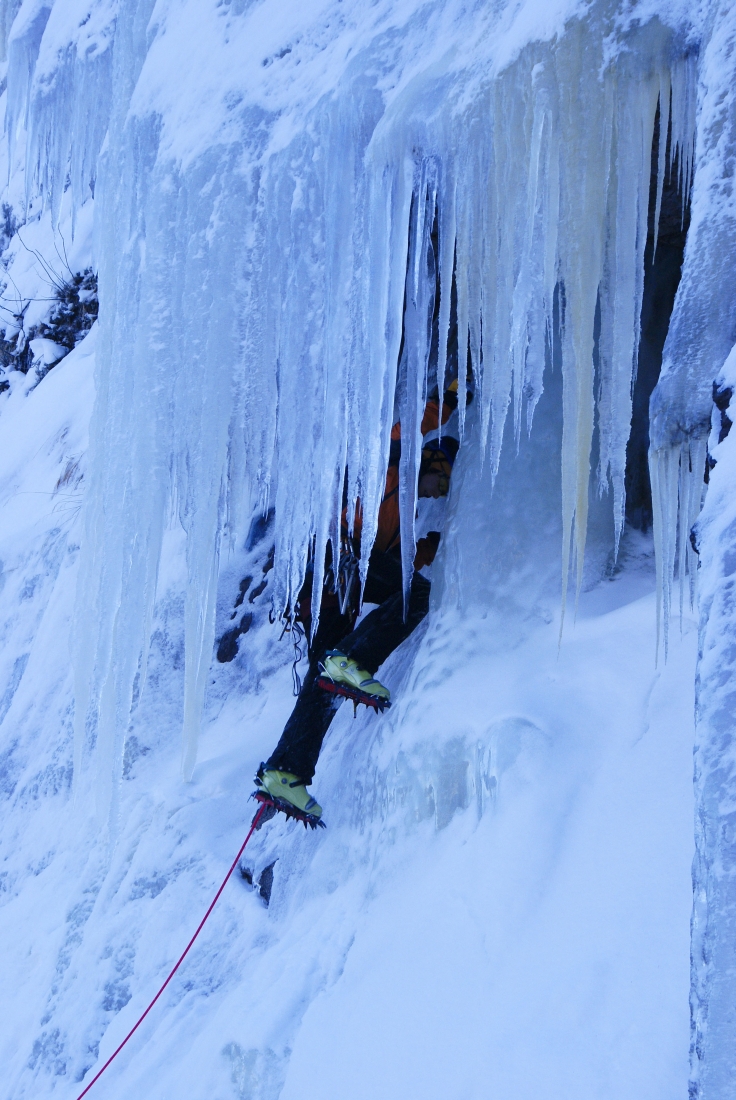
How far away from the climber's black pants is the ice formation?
158mm

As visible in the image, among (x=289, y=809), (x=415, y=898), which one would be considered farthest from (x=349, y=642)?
(x=415, y=898)

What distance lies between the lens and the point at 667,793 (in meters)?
2.21

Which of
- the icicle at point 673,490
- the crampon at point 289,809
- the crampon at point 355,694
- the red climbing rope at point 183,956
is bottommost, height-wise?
the red climbing rope at point 183,956

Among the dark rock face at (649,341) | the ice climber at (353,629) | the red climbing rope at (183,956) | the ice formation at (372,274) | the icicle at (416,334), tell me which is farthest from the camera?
the dark rock face at (649,341)

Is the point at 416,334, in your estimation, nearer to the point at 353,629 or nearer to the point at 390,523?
the point at 390,523

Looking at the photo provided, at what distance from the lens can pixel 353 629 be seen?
3.53 meters

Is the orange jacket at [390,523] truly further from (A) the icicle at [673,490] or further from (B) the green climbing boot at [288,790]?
(A) the icicle at [673,490]

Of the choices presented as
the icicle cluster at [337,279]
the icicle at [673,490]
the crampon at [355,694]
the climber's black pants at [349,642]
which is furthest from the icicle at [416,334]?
the icicle at [673,490]

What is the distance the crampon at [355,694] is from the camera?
322 cm

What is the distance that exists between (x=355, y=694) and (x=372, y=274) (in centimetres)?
138

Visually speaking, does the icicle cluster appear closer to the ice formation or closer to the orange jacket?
the ice formation

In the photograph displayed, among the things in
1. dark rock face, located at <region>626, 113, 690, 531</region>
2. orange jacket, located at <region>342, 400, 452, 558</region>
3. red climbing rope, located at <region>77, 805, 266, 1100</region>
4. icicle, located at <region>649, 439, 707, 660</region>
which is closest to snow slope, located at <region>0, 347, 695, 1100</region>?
red climbing rope, located at <region>77, 805, 266, 1100</region>

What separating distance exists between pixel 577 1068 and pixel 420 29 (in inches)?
107

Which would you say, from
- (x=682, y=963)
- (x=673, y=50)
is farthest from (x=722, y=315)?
(x=682, y=963)
